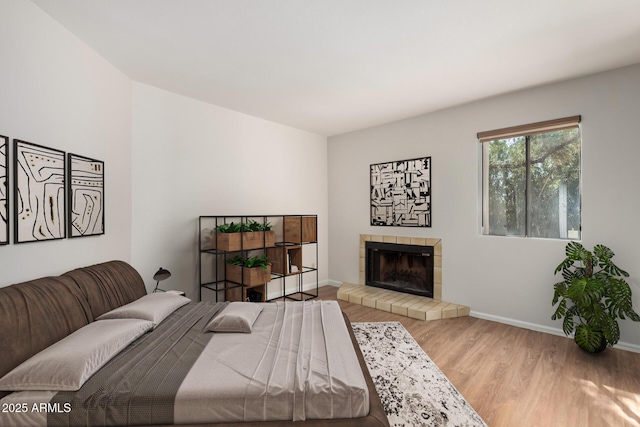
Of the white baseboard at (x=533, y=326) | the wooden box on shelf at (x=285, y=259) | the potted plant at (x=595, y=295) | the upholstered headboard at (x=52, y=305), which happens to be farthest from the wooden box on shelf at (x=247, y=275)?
the potted plant at (x=595, y=295)

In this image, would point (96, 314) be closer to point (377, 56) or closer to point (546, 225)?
point (377, 56)

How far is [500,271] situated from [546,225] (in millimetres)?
713

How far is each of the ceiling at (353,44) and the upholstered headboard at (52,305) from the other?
5.96ft

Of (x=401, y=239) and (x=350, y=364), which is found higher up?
(x=401, y=239)

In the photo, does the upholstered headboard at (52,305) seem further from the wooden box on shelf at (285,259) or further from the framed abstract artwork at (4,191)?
the wooden box on shelf at (285,259)

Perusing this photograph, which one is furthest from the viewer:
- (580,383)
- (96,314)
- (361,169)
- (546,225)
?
(361,169)

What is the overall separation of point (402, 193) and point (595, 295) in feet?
7.83

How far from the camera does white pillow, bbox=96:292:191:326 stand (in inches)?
77.6

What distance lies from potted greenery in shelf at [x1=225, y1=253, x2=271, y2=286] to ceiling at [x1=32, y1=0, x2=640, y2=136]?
1978 millimetres

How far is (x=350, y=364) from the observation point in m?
1.60

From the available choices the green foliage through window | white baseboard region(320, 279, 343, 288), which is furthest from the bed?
white baseboard region(320, 279, 343, 288)

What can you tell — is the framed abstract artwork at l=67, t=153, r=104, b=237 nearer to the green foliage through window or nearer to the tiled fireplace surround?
the tiled fireplace surround

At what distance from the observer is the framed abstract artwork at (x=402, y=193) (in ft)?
13.4

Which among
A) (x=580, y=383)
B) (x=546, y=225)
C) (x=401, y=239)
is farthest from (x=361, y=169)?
(x=580, y=383)
